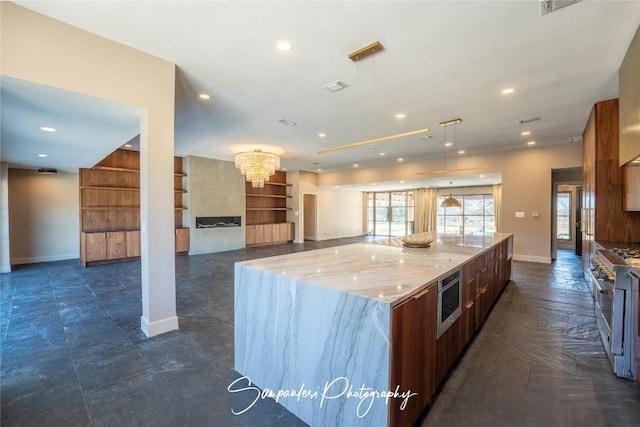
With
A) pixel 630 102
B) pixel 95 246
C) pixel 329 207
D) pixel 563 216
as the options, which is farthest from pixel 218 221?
pixel 563 216

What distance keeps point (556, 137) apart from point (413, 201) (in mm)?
6930

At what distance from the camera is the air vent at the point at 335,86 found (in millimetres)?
3494

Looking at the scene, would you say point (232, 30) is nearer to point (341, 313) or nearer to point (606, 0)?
point (341, 313)

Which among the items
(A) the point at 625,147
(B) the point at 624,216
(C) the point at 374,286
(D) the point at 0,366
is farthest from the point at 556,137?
(D) the point at 0,366

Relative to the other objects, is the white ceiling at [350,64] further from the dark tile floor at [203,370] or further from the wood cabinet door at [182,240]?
the wood cabinet door at [182,240]

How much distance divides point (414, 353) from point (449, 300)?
2.26 feet

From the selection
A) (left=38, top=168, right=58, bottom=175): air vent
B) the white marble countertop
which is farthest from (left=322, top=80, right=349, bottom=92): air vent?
(left=38, top=168, right=58, bottom=175): air vent

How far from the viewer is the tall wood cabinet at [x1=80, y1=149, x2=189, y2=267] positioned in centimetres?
661

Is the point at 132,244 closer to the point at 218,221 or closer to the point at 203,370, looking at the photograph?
the point at 218,221

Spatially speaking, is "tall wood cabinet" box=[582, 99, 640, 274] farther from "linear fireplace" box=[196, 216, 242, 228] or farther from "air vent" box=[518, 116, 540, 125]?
"linear fireplace" box=[196, 216, 242, 228]

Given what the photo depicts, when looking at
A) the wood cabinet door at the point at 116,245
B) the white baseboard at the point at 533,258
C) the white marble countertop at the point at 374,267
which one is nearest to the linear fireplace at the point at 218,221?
the wood cabinet door at the point at 116,245

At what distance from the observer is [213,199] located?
339 inches

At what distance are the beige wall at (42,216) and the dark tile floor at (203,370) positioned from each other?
3997 millimetres

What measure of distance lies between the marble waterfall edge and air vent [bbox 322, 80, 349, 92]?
2592 mm
